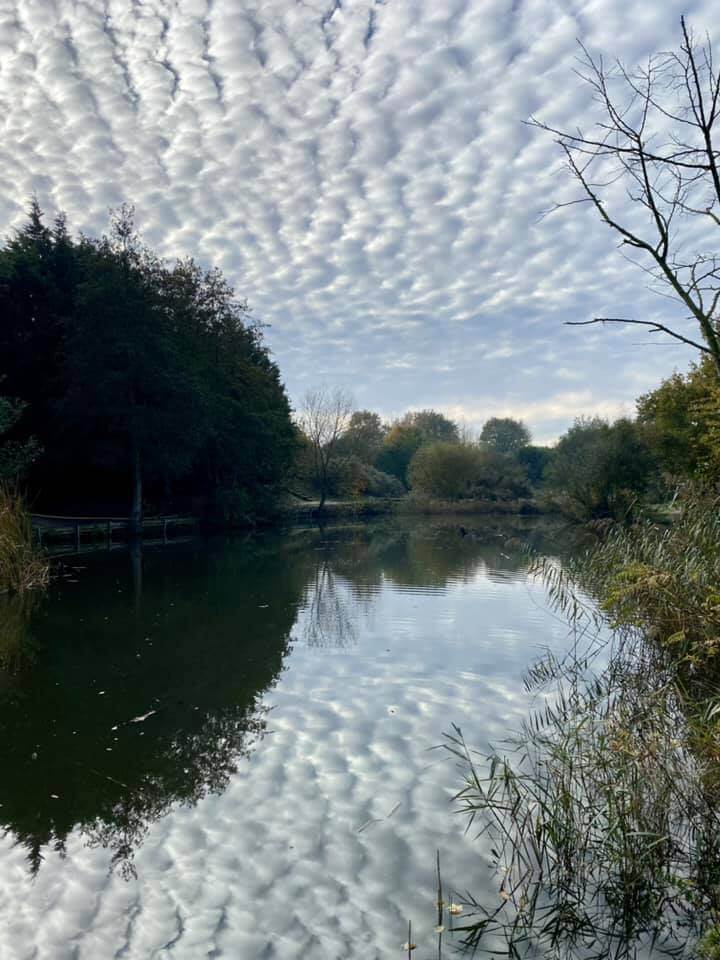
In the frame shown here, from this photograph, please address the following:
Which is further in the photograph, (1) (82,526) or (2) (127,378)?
(2) (127,378)

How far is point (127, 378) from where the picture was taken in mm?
23375

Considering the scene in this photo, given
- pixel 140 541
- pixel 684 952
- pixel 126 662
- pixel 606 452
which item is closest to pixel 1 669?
pixel 126 662

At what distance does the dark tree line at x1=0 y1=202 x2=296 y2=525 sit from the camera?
23516 mm

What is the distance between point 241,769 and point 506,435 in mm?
87335

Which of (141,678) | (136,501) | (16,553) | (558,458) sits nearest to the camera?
(141,678)

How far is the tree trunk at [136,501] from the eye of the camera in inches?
976

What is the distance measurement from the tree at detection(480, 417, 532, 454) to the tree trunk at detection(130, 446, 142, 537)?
6760 cm

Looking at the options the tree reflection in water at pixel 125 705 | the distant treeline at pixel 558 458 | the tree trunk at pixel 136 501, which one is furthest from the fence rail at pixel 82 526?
the distant treeline at pixel 558 458

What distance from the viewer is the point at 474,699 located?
662 cm

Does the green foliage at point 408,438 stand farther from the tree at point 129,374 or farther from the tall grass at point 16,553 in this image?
the tall grass at point 16,553

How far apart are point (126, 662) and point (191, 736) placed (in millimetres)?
2700

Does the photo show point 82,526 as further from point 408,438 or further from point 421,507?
point 408,438

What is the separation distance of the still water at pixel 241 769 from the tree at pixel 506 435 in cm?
7901

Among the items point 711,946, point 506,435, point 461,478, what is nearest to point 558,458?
point 461,478
